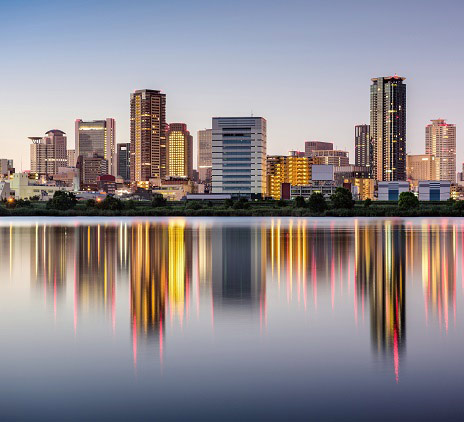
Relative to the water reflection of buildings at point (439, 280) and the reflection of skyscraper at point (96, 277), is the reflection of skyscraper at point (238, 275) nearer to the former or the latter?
the reflection of skyscraper at point (96, 277)

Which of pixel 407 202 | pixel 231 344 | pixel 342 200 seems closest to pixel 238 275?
pixel 231 344

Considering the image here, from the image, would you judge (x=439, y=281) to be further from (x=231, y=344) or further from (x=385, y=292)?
(x=231, y=344)

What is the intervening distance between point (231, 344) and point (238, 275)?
16067 millimetres

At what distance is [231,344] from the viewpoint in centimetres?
1659

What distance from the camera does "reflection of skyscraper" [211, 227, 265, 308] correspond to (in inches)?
968

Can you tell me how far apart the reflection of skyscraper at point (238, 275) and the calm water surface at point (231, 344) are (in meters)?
0.12

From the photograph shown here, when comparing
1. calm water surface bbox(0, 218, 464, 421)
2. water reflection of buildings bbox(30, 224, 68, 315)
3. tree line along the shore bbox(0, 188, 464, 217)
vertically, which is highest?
tree line along the shore bbox(0, 188, 464, 217)

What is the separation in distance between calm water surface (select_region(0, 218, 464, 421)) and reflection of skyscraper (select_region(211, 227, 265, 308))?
12cm

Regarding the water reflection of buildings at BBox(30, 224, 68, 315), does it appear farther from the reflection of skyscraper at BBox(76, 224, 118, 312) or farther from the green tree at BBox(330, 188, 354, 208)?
the green tree at BBox(330, 188, 354, 208)

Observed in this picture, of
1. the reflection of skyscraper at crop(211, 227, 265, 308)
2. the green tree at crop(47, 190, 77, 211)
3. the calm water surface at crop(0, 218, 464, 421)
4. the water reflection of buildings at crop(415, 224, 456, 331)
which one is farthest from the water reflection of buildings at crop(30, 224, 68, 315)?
the green tree at crop(47, 190, 77, 211)

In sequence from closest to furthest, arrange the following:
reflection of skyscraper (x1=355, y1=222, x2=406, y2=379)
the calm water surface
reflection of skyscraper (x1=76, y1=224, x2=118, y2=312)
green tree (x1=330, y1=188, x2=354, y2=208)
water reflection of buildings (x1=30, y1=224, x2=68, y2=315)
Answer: the calm water surface → reflection of skyscraper (x1=355, y1=222, x2=406, y2=379) → reflection of skyscraper (x1=76, y1=224, x2=118, y2=312) → water reflection of buildings (x1=30, y1=224, x2=68, y2=315) → green tree (x1=330, y1=188, x2=354, y2=208)

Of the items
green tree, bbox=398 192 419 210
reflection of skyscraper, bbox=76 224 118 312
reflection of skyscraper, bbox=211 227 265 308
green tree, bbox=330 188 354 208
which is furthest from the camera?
green tree, bbox=398 192 419 210

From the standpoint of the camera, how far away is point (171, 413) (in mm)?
11297

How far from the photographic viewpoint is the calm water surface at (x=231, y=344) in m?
11.8
